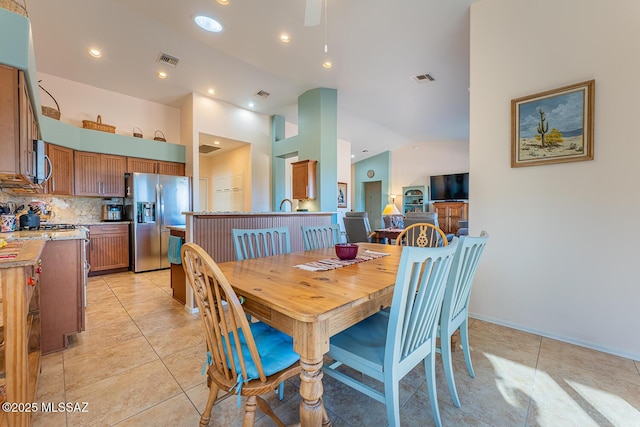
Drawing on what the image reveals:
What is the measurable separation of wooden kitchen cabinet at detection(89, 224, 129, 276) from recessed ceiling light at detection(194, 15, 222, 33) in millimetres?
3357

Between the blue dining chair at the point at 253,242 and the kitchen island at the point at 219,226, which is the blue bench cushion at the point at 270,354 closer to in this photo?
the blue dining chair at the point at 253,242

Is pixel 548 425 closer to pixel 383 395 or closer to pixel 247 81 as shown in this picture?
pixel 383 395

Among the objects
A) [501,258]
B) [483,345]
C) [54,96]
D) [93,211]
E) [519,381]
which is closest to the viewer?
[519,381]

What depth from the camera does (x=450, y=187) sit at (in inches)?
324

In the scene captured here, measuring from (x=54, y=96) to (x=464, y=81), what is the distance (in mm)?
6563

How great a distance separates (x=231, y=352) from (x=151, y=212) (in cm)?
441

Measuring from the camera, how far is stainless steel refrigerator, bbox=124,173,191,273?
14.5ft

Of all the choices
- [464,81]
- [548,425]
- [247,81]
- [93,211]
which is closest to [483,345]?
[548,425]

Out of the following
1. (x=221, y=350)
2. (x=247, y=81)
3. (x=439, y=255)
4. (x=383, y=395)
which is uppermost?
(x=247, y=81)

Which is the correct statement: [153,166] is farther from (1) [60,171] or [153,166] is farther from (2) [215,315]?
(2) [215,315]

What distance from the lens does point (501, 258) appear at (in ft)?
8.09

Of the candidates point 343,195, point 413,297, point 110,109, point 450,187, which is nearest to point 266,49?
point 110,109

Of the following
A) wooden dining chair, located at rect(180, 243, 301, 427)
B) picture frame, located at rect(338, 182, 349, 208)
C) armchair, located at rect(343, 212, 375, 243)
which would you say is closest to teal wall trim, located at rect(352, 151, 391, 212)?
picture frame, located at rect(338, 182, 349, 208)

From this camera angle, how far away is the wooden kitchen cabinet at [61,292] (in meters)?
1.98
